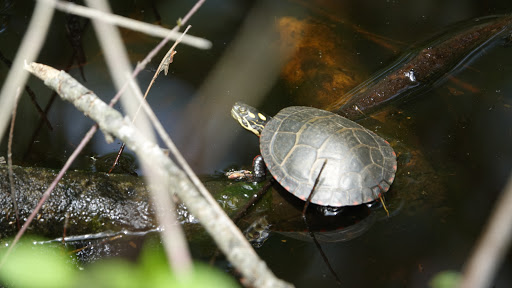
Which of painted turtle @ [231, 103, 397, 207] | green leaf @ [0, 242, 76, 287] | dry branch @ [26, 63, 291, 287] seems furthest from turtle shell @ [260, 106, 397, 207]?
green leaf @ [0, 242, 76, 287]

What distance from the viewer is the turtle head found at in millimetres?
3688

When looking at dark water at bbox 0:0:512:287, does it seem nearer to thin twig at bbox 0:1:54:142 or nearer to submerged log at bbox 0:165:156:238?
submerged log at bbox 0:165:156:238

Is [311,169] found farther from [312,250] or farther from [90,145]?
[90,145]

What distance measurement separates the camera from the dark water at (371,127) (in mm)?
2697

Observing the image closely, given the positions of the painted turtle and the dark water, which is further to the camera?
the painted turtle

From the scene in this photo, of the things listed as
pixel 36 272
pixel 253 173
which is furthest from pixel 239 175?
pixel 36 272

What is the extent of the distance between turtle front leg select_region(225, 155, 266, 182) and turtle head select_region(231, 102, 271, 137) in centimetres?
39

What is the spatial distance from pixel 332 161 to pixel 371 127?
0.89 metres

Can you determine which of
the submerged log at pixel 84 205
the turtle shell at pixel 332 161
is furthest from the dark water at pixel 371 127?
the submerged log at pixel 84 205

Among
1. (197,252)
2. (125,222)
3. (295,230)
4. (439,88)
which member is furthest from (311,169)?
(439,88)

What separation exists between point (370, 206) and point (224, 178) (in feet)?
4.26

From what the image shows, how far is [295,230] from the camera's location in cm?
286

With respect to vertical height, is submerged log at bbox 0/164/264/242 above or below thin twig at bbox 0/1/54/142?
below

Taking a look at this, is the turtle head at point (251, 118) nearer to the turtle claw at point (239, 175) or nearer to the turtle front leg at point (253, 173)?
the turtle front leg at point (253, 173)
